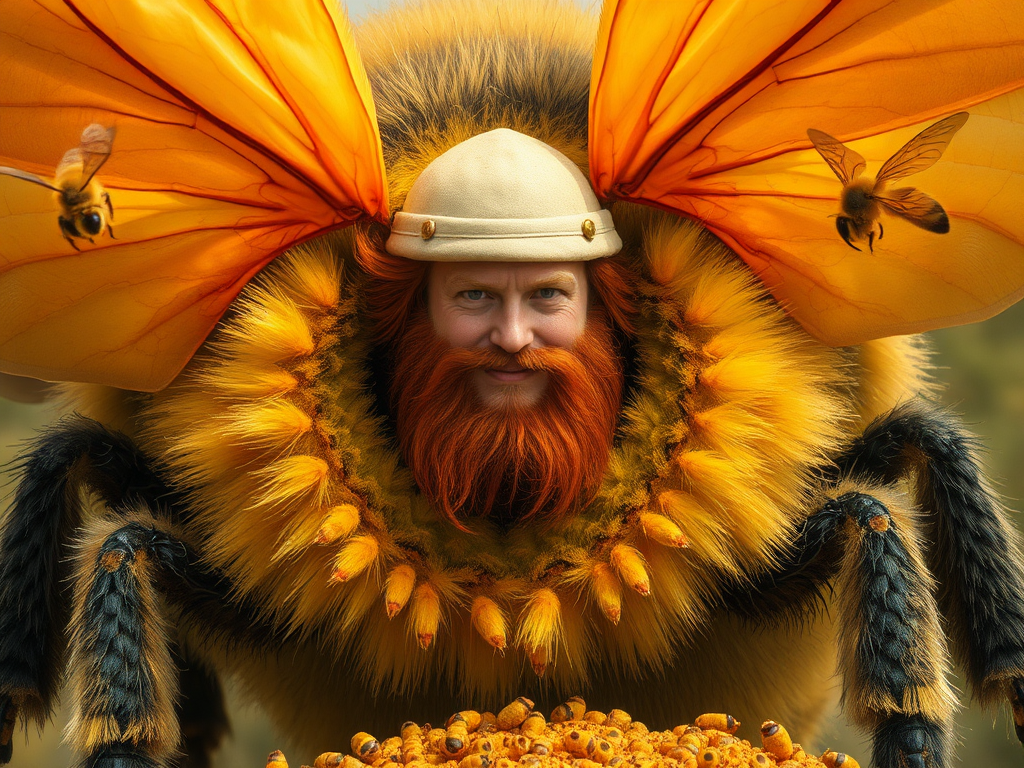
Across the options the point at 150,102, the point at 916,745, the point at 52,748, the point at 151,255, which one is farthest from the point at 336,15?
the point at 52,748

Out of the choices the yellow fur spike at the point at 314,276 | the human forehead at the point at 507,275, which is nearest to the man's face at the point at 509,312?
the human forehead at the point at 507,275

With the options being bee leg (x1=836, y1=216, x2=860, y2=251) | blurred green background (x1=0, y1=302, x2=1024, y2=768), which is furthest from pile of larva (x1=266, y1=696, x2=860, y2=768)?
blurred green background (x1=0, y1=302, x2=1024, y2=768)

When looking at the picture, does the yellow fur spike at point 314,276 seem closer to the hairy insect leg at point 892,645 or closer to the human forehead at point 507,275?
the human forehead at point 507,275

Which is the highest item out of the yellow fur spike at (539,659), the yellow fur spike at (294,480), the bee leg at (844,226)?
the bee leg at (844,226)

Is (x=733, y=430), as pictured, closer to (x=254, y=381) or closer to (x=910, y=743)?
(x=910, y=743)

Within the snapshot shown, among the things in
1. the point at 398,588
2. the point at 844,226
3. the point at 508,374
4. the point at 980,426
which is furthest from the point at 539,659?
the point at 980,426

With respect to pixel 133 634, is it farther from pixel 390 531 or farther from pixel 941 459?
pixel 941 459
